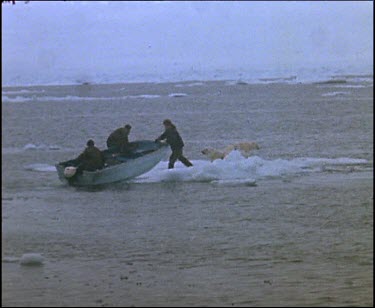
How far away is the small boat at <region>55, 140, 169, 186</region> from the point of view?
15156 millimetres

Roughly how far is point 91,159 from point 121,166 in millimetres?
603

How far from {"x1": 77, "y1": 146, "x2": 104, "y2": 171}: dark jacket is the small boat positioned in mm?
162

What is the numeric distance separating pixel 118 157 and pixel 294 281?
9557mm

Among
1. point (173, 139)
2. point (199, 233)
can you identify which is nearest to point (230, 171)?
point (173, 139)

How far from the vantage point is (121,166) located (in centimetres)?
1563

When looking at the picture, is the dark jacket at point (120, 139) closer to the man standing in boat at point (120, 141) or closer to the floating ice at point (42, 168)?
the man standing in boat at point (120, 141)

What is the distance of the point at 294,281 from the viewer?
24.7 feet

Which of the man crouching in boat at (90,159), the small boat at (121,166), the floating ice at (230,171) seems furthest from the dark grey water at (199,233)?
the man crouching in boat at (90,159)

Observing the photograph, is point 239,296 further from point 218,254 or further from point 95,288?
point 218,254

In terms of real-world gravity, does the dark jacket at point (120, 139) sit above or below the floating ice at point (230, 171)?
above

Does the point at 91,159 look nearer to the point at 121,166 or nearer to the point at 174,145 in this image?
the point at 121,166

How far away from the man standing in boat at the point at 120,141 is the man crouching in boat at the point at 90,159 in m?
1.21

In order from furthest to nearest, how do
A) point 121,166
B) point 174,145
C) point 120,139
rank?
point 120,139
point 174,145
point 121,166

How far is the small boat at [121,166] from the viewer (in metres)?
15.2
